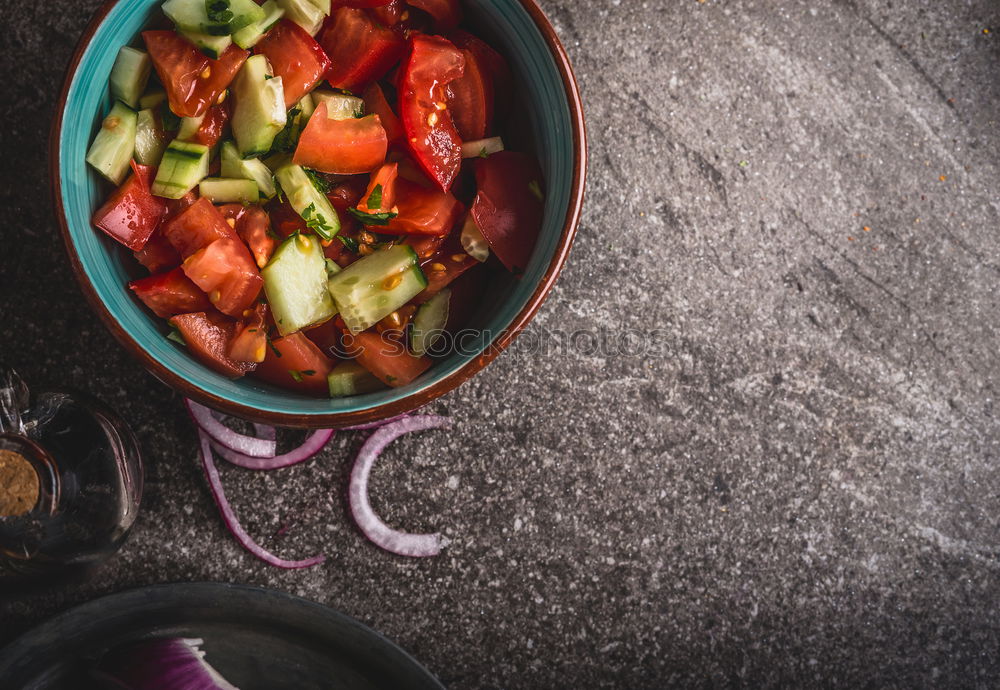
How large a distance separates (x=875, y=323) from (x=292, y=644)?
1.65 m

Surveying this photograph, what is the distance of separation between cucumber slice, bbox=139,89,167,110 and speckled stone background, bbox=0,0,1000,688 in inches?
22.4

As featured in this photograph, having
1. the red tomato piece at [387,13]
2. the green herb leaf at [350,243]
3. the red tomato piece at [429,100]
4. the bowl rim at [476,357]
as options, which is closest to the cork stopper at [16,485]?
the bowl rim at [476,357]

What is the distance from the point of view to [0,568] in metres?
1.61

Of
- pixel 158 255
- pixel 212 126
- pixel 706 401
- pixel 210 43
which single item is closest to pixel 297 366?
pixel 158 255

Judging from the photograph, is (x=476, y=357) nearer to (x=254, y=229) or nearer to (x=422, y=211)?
(x=422, y=211)

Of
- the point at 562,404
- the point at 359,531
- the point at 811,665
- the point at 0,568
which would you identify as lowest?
the point at 0,568

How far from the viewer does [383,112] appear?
4.44ft

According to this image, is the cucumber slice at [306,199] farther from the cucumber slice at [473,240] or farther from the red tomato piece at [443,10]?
the red tomato piece at [443,10]

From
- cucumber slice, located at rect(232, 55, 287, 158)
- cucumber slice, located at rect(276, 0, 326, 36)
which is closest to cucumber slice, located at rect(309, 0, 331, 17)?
cucumber slice, located at rect(276, 0, 326, 36)

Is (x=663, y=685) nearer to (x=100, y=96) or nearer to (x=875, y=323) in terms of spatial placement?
(x=875, y=323)

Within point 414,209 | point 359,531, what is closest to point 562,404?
point 359,531

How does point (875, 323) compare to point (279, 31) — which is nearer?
point (279, 31)

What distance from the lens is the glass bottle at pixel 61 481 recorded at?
1.47 meters

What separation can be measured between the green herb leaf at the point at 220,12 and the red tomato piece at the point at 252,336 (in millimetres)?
472
